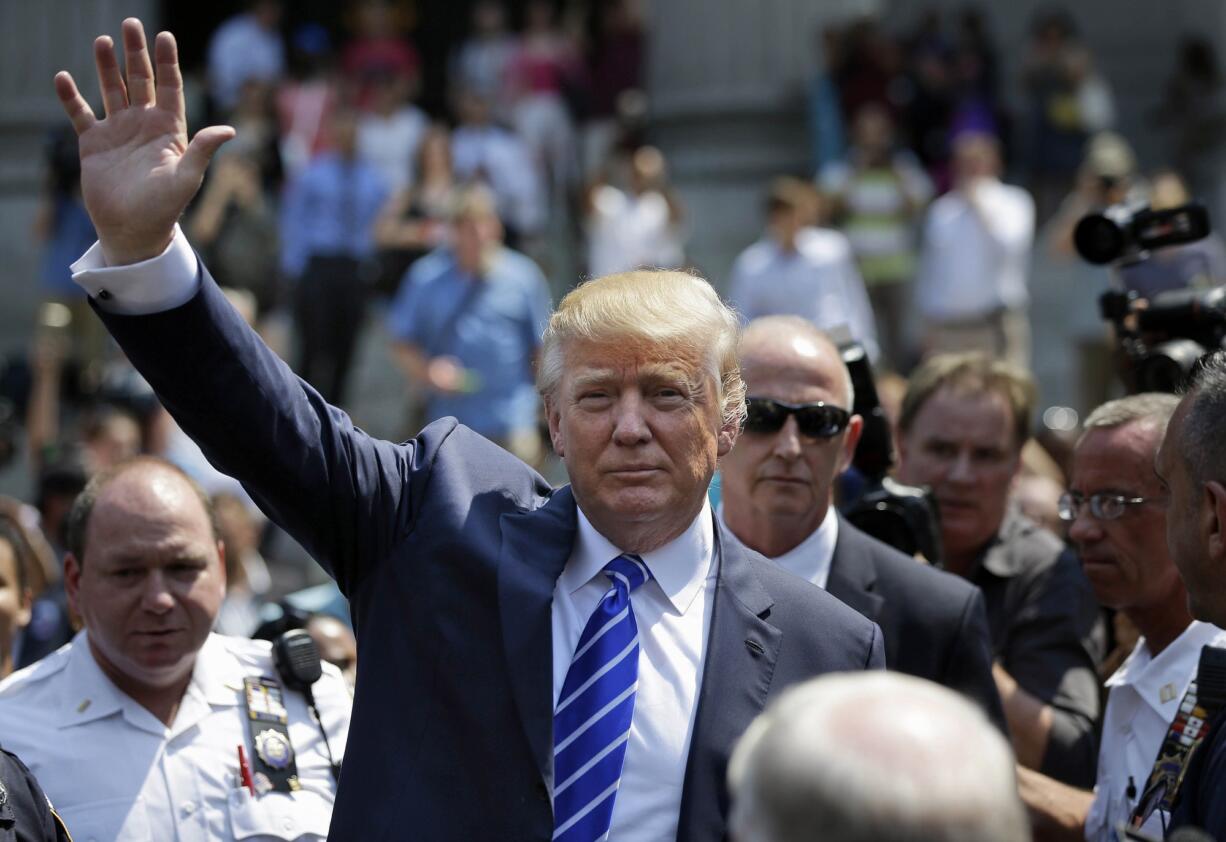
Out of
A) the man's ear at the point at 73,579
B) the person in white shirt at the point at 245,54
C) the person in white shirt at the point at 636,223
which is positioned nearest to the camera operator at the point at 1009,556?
the man's ear at the point at 73,579

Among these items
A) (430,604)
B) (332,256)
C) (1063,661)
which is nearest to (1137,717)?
(1063,661)

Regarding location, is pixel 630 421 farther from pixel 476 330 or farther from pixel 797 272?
pixel 797 272

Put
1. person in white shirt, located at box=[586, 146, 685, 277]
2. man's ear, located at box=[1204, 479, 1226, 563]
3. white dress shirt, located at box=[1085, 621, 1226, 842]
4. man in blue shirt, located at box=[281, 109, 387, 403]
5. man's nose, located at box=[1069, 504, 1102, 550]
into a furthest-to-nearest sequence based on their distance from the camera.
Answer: person in white shirt, located at box=[586, 146, 685, 277] → man in blue shirt, located at box=[281, 109, 387, 403] → man's nose, located at box=[1069, 504, 1102, 550] → white dress shirt, located at box=[1085, 621, 1226, 842] → man's ear, located at box=[1204, 479, 1226, 563]

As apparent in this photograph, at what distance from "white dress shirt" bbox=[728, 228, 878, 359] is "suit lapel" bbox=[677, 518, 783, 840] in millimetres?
7696

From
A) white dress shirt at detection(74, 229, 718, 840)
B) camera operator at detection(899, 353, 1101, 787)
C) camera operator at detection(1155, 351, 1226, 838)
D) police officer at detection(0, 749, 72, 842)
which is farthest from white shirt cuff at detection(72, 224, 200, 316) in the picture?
camera operator at detection(899, 353, 1101, 787)

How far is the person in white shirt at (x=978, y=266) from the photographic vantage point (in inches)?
469

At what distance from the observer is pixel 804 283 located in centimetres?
Answer: 1120

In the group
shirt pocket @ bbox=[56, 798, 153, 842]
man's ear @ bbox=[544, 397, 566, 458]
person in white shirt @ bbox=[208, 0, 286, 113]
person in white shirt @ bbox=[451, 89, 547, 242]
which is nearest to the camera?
man's ear @ bbox=[544, 397, 566, 458]

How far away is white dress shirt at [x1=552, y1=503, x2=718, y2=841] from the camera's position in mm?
3098

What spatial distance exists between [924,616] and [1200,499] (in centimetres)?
106

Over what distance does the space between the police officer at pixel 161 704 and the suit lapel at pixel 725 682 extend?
46.4 inches

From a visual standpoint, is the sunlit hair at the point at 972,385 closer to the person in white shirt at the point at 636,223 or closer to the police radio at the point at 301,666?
the police radio at the point at 301,666

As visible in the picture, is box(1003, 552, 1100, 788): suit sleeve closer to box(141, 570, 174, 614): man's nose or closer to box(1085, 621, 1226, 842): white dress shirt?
box(1085, 621, 1226, 842): white dress shirt

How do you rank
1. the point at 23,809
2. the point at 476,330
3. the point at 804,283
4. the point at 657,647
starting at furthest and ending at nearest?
the point at 804,283
the point at 476,330
the point at 23,809
the point at 657,647
